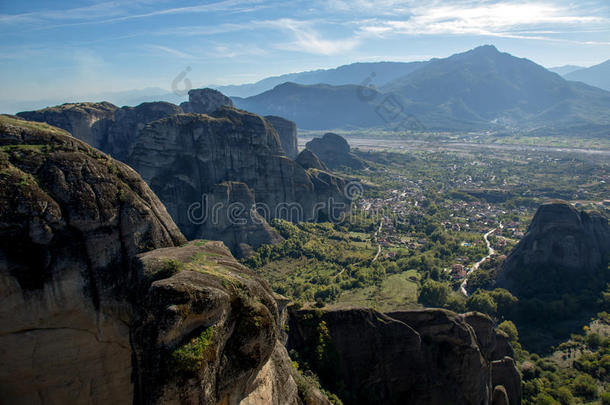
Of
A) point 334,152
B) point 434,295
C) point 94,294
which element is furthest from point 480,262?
point 334,152

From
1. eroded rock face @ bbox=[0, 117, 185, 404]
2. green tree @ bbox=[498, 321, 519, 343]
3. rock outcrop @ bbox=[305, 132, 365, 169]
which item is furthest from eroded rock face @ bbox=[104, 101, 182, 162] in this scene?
rock outcrop @ bbox=[305, 132, 365, 169]

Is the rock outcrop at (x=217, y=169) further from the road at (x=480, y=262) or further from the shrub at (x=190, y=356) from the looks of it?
the shrub at (x=190, y=356)

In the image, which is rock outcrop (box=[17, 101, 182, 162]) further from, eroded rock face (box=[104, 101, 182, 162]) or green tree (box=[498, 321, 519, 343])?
green tree (box=[498, 321, 519, 343])

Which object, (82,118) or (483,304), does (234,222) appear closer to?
(483,304)

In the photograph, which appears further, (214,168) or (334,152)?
(334,152)

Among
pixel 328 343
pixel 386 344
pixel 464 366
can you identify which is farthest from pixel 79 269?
pixel 464 366
